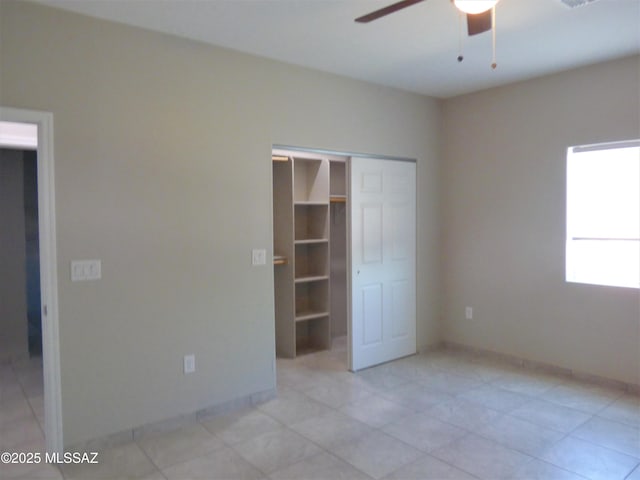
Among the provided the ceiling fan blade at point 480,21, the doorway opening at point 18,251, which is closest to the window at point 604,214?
the ceiling fan blade at point 480,21

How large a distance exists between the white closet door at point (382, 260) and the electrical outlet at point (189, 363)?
60.4 inches

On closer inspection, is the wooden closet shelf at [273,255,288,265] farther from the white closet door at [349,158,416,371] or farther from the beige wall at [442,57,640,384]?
the beige wall at [442,57,640,384]

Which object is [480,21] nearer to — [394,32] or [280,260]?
[394,32]

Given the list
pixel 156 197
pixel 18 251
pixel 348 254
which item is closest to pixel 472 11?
pixel 156 197

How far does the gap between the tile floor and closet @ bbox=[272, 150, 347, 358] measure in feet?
2.76

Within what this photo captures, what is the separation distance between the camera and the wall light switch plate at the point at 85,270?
2.71m

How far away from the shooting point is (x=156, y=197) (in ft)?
9.85

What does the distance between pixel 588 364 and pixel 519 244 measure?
119 cm

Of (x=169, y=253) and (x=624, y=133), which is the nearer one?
(x=169, y=253)

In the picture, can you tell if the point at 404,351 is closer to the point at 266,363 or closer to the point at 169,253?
the point at 266,363

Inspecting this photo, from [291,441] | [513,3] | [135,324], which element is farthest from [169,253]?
[513,3]

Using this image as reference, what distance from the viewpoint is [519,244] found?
4.29m

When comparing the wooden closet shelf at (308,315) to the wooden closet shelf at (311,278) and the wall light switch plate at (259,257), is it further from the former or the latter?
the wall light switch plate at (259,257)

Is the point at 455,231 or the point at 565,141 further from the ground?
the point at 565,141
